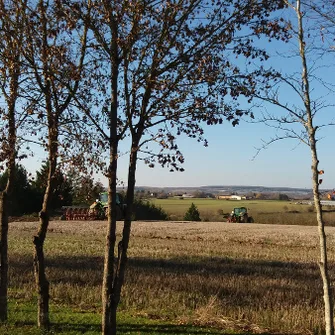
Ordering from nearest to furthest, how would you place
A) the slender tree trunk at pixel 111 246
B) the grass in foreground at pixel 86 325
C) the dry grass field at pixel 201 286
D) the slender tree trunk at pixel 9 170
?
the slender tree trunk at pixel 111 246 → the slender tree trunk at pixel 9 170 → the grass in foreground at pixel 86 325 → the dry grass field at pixel 201 286

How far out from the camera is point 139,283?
39.1 feet

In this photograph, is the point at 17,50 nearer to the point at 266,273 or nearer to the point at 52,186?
the point at 52,186

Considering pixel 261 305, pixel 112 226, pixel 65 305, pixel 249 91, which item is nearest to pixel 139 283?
pixel 65 305

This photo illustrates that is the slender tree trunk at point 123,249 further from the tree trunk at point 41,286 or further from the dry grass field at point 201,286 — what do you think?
the dry grass field at point 201,286

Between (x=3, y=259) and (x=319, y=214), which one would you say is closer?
(x=319, y=214)

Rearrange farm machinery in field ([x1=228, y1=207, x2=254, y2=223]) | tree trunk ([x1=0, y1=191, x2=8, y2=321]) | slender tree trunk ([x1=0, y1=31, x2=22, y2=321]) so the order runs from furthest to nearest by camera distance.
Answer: farm machinery in field ([x1=228, y1=207, x2=254, y2=223])
tree trunk ([x1=0, y1=191, x2=8, y2=321])
slender tree trunk ([x1=0, y1=31, x2=22, y2=321])

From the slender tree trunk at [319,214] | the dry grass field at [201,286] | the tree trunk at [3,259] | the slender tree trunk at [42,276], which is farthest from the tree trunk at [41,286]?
the slender tree trunk at [319,214]

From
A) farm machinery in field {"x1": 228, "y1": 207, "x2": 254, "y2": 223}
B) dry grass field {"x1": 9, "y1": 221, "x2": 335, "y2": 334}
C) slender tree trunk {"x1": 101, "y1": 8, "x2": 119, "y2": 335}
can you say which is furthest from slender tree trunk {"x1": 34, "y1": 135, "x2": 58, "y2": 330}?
farm machinery in field {"x1": 228, "y1": 207, "x2": 254, "y2": 223}

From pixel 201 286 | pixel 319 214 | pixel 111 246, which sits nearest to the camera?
pixel 319 214

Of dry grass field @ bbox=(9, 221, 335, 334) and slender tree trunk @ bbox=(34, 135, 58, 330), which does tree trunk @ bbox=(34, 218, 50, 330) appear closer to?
slender tree trunk @ bbox=(34, 135, 58, 330)

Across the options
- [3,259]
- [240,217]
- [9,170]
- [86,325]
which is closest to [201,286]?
[86,325]

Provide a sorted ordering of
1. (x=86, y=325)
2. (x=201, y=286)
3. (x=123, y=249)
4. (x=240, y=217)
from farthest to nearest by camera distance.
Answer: (x=240, y=217) → (x=201, y=286) → (x=86, y=325) → (x=123, y=249)

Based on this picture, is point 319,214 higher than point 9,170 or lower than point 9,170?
lower

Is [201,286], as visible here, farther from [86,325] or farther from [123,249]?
[123,249]
